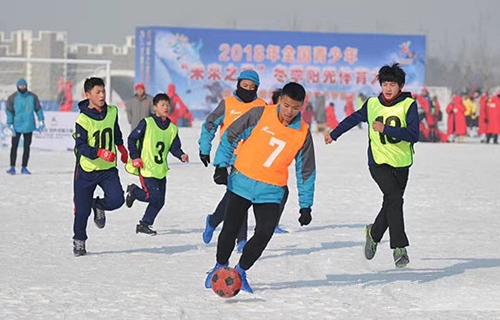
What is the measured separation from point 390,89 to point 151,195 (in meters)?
3.11

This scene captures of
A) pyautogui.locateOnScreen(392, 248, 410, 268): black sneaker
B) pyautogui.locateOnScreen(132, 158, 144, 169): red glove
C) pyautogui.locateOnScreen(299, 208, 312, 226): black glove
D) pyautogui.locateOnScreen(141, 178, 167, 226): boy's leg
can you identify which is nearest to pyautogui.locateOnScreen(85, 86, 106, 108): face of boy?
pyautogui.locateOnScreen(132, 158, 144, 169): red glove

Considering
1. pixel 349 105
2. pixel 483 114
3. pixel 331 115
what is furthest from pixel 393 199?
pixel 349 105

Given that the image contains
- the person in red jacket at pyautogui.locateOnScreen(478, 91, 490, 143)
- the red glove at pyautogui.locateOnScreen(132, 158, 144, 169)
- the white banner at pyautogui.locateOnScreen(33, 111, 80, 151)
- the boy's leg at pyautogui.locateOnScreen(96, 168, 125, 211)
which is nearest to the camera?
the boy's leg at pyautogui.locateOnScreen(96, 168, 125, 211)

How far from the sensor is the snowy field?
7160 millimetres

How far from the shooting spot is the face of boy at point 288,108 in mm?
7258

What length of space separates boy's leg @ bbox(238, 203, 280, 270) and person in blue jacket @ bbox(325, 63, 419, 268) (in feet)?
4.46

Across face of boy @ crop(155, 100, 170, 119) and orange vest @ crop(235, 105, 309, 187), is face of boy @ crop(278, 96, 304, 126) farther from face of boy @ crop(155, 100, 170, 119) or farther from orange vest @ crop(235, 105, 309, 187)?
face of boy @ crop(155, 100, 170, 119)

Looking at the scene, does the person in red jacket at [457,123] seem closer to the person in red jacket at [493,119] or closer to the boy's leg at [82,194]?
the person in red jacket at [493,119]

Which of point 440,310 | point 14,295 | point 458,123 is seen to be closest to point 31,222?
point 14,295

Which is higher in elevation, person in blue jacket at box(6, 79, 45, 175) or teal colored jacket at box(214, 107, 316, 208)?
person in blue jacket at box(6, 79, 45, 175)

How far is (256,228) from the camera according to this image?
748 cm

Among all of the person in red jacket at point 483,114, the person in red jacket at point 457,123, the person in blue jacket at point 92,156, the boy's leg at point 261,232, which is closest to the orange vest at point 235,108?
the person in blue jacket at point 92,156

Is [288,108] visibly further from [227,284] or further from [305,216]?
[227,284]

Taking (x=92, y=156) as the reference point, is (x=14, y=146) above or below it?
above
